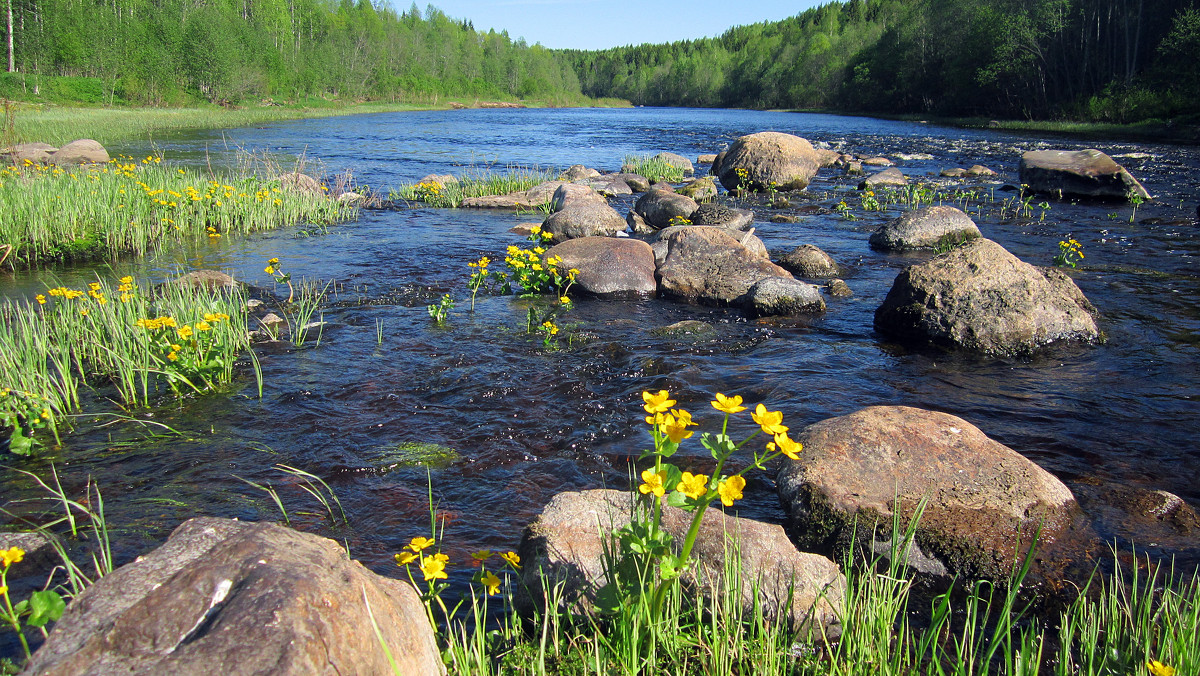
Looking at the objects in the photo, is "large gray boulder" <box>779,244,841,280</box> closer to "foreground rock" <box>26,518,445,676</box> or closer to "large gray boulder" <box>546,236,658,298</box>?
"large gray boulder" <box>546,236,658,298</box>

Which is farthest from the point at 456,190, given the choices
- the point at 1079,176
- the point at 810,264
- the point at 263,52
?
the point at 263,52

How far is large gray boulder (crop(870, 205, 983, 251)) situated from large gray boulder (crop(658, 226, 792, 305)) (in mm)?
3719

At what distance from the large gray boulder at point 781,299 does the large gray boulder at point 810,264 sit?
200cm

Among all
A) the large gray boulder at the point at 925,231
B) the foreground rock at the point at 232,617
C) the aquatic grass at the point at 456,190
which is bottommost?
the foreground rock at the point at 232,617

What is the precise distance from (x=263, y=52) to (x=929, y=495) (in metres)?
82.0

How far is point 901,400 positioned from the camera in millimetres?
6180

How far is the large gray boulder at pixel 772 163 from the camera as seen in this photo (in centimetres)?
1939

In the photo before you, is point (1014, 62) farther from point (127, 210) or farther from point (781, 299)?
point (127, 210)

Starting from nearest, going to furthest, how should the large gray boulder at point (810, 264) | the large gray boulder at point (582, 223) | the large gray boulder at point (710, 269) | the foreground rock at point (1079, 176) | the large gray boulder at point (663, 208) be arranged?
the large gray boulder at point (710, 269) < the large gray boulder at point (810, 264) < the large gray boulder at point (582, 223) < the large gray boulder at point (663, 208) < the foreground rock at point (1079, 176)

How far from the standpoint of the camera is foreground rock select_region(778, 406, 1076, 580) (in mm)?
3818

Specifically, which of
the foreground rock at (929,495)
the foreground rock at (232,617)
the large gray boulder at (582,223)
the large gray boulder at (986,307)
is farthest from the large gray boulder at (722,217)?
the foreground rock at (232,617)

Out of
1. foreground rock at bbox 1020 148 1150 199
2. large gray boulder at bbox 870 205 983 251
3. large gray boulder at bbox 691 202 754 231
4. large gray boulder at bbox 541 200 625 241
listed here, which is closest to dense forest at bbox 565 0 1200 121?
foreground rock at bbox 1020 148 1150 199

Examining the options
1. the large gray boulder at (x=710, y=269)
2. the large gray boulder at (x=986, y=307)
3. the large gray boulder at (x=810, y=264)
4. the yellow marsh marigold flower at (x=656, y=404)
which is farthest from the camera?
the large gray boulder at (x=810, y=264)

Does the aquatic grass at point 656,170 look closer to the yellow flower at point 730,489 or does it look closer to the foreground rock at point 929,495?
the foreground rock at point 929,495
